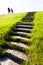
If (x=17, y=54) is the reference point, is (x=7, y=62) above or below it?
below

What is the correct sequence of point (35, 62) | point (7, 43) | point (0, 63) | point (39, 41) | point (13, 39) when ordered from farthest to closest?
1. point (13, 39)
2. point (7, 43)
3. point (39, 41)
4. point (0, 63)
5. point (35, 62)

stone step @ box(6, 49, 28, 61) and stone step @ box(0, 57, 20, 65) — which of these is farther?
stone step @ box(6, 49, 28, 61)

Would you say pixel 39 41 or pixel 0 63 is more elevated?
pixel 39 41

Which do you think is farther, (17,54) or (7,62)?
(17,54)

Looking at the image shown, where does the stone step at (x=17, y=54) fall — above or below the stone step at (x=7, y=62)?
above

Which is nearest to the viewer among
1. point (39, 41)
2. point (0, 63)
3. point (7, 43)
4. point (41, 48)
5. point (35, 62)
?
point (35, 62)

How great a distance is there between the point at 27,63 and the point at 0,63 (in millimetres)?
1176

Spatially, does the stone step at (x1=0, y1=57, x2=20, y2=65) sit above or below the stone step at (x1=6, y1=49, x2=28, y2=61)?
below

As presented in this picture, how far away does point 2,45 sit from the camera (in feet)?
30.3

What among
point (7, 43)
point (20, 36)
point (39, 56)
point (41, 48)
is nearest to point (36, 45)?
point (41, 48)

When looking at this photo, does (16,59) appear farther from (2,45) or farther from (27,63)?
(2,45)

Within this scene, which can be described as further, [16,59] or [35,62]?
[16,59]

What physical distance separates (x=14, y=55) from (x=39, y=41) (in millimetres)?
1568

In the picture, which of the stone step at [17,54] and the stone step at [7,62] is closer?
the stone step at [7,62]
